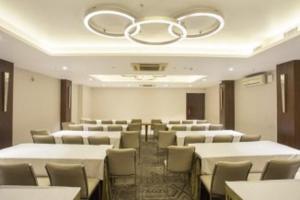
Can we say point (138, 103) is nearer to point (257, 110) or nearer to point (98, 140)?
point (257, 110)

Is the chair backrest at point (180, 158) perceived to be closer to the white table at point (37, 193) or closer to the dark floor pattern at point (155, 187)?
the dark floor pattern at point (155, 187)

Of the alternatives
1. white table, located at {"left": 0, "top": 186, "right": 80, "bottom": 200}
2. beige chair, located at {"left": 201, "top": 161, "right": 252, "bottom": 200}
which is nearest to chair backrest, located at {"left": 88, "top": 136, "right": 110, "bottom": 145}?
beige chair, located at {"left": 201, "top": 161, "right": 252, "bottom": 200}

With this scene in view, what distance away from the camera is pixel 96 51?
16.3 feet

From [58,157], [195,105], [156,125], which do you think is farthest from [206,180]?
[195,105]

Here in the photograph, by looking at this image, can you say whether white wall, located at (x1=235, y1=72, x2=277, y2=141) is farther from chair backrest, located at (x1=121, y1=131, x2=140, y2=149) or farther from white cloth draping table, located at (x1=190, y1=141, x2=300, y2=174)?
chair backrest, located at (x1=121, y1=131, x2=140, y2=149)

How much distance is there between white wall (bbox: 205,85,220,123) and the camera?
11.5m

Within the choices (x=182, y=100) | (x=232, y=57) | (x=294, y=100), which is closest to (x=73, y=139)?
(x=232, y=57)

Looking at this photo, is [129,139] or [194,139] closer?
Result: [194,139]

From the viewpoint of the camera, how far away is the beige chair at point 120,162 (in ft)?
10.9

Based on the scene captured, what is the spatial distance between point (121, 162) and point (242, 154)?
1855mm

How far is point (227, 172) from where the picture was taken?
2.62 meters

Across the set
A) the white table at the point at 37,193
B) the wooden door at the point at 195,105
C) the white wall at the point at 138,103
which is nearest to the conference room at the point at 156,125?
the white table at the point at 37,193

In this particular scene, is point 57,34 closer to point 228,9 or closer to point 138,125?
point 228,9

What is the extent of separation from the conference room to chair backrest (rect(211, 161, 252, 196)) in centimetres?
1
